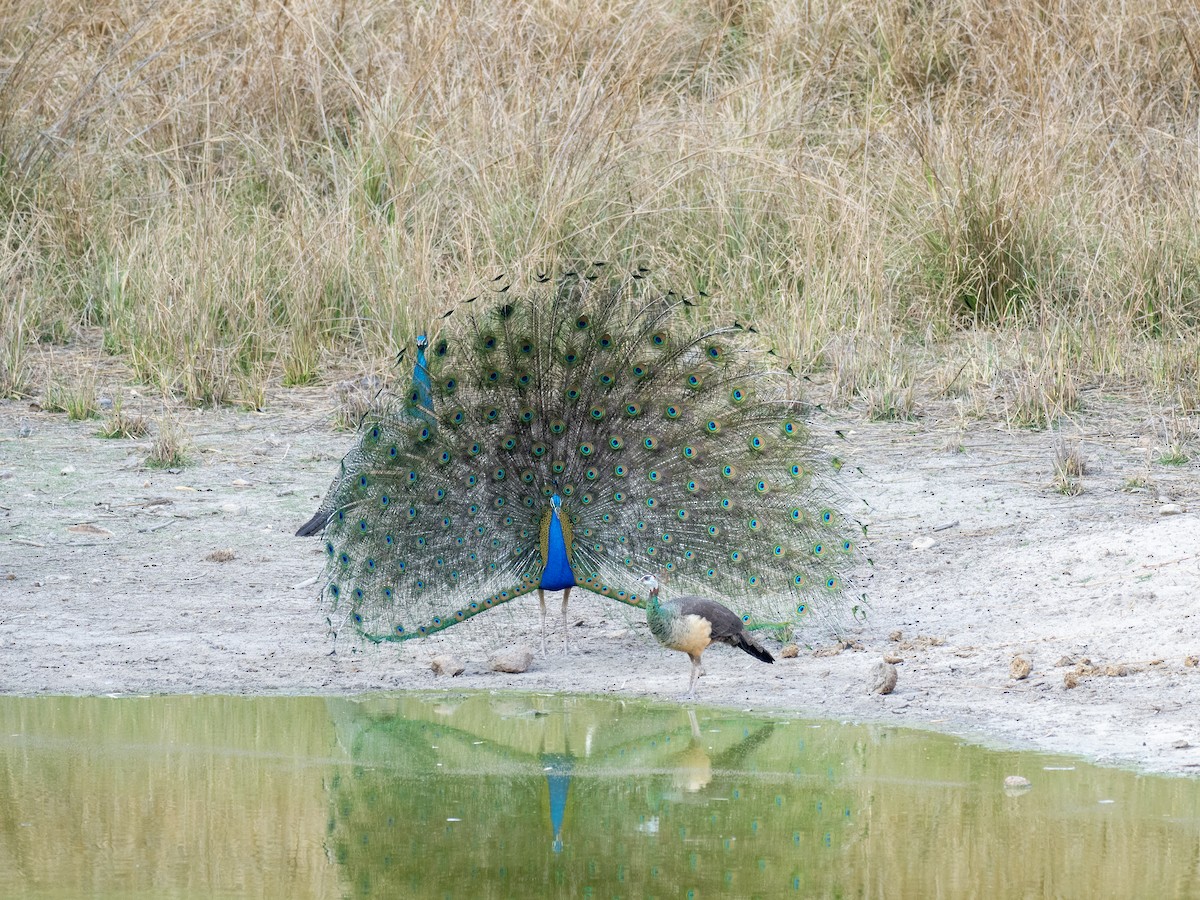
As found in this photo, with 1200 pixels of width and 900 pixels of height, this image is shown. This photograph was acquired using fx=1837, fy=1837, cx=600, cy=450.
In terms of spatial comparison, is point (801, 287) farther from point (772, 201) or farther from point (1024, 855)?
point (1024, 855)

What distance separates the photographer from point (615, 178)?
481 inches

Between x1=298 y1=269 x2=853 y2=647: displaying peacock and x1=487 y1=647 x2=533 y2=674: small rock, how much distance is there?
20cm

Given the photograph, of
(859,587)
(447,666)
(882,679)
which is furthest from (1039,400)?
(447,666)

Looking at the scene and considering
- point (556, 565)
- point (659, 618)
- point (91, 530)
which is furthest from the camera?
point (91, 530)

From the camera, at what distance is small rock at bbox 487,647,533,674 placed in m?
6.65

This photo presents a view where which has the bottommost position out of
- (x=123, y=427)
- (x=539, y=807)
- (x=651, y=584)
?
(x=539, y=807)

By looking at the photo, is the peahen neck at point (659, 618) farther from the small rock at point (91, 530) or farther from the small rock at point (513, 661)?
the small rock at point (91, 530)

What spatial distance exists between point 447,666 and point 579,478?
2.82 ft

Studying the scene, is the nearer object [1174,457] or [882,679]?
[882,679]

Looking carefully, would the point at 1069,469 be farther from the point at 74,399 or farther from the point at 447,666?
the point at 74,399

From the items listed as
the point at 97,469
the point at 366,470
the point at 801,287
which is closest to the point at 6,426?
the point at 97,469

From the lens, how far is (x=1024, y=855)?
184 inches

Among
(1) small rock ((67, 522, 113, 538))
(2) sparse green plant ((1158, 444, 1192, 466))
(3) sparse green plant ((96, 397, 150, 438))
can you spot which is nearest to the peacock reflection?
(1) small rock ((67, 522, 113, 538))

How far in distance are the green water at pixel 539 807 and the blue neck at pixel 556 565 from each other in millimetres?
462
